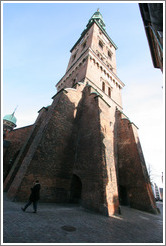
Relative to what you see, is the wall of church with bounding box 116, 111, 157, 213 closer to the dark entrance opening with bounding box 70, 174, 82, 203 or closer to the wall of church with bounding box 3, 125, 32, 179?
the dark entrance opening with bounding box 70, 174, 82, 203

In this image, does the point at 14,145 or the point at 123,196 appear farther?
the point at 14,145

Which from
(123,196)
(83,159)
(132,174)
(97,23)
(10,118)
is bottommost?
(123,196)

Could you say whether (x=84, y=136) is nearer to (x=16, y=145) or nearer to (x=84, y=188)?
(x=84, y=188)

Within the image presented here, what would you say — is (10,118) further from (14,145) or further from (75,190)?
(75,190)

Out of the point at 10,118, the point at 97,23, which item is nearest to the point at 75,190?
the point at 97,23

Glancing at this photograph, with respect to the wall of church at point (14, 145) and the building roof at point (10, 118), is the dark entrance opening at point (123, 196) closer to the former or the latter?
the wall of church at point (14, 145)

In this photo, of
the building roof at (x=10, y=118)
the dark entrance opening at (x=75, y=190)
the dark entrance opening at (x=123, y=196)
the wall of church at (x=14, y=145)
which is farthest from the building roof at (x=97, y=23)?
the dark entrance opening at (x=123, y=196)

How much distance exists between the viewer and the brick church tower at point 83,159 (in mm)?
7480

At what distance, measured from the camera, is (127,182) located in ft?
38.7

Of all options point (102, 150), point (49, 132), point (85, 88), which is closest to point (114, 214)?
point (102, 150)

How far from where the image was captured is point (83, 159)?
30.7 feet

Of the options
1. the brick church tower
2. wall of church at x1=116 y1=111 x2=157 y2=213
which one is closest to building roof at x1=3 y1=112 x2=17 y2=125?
the brick church tower

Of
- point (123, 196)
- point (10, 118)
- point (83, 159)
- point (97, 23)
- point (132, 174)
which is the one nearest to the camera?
point (83, 159)

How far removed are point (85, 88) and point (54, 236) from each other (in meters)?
12.0
